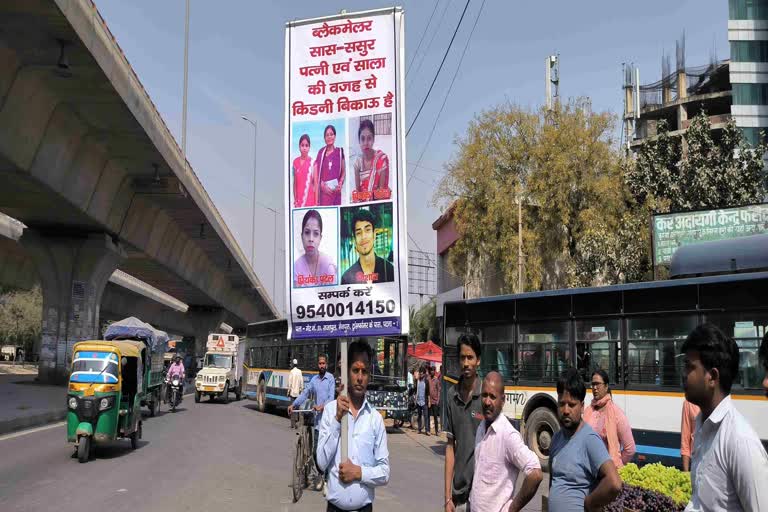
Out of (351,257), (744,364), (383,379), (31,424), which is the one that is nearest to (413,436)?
(383,379)

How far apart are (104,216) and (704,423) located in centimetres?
2840

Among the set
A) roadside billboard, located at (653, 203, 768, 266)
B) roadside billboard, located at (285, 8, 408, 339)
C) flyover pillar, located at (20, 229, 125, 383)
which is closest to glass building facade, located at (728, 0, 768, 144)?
roadside billboard, located at (653, 203, 768, 266)

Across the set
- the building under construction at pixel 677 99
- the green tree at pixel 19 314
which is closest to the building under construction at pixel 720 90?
the building under construction at pixel 677 99

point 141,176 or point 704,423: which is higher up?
point 141,176

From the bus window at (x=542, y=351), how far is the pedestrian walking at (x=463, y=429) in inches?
406

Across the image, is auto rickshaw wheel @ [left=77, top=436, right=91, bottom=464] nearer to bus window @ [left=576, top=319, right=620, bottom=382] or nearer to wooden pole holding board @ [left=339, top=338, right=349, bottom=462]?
bus window @ [left=576, top=319, right=620, bottom=382]

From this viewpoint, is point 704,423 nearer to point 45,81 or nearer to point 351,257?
point 351,257

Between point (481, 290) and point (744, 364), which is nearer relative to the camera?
point (744, 364)

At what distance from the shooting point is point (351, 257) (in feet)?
18.7

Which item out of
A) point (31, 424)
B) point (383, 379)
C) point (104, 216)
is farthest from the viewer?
point (104, 216)

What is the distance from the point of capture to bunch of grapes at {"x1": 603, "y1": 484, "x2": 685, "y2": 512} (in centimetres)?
609

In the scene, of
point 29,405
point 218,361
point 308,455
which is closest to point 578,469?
point 308,455

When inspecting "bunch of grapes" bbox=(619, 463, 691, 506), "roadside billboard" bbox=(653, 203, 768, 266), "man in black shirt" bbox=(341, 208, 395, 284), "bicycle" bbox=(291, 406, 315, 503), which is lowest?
"bicycle" bbox=(291, 406, 315, 503)

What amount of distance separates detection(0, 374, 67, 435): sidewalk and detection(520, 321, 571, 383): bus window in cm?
1281
